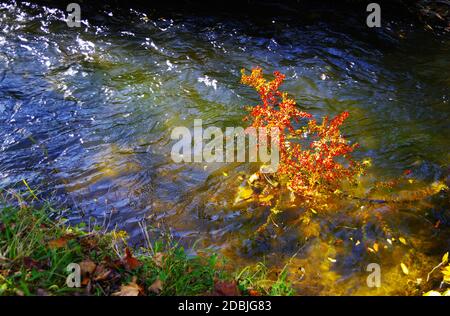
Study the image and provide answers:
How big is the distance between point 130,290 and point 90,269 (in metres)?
0.35

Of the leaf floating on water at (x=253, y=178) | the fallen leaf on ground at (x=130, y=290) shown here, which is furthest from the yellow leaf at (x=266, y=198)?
the fallen leaf on ground at (x=130, y=290)

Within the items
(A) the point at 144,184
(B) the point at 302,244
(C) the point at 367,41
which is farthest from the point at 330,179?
(C) the point at 367,41

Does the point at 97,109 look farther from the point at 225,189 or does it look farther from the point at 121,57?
the point at 225,189

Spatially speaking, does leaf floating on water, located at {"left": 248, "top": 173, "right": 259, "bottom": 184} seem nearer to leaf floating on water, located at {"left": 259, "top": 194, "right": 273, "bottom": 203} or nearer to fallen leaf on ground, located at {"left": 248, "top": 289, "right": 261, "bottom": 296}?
leaf floating on water, located at {"left": 259, "top": 194, "right": 273, "bottom": 203}

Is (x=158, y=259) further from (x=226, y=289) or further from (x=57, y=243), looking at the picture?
(x=57, y=243)

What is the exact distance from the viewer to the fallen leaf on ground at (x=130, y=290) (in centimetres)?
274

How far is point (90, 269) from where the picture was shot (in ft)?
9.27

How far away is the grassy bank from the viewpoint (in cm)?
272

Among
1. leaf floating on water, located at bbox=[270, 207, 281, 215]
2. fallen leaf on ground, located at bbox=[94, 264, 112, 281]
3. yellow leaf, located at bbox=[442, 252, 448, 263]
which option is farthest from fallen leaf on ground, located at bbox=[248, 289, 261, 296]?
yellow leaf, located at bbox=[442, 252, 448, 263]

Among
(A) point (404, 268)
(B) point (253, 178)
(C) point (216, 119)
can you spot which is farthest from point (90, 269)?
(C) point (216, 119)

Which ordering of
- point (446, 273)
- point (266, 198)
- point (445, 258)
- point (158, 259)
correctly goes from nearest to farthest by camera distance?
point (158, 259) → point (446, 273) → point (445, 258) → point (266, 198)

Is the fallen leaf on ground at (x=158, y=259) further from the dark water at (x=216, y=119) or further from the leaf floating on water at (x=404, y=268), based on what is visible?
the leaf floating on water at (x=404, y=268)

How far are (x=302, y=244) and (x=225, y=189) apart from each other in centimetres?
119

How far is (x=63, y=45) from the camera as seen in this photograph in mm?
7270
